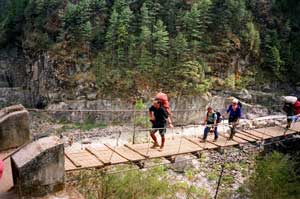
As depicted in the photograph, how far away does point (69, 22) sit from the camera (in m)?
32.2

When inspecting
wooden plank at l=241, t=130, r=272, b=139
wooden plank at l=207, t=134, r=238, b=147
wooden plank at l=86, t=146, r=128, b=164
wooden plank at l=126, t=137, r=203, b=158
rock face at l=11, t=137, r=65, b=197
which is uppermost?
rock face at l=11, t=137, r=65, b=197

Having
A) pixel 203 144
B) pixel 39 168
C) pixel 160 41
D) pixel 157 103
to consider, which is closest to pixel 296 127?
pixel 203 144

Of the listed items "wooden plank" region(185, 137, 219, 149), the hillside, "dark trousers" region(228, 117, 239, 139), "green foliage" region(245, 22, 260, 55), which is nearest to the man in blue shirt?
"dark trousers" region(228, 117, 239, 139)

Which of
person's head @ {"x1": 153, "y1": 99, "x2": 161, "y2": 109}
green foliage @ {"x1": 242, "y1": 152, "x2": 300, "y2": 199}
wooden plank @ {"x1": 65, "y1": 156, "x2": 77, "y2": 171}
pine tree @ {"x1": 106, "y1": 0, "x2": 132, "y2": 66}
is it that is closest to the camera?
wooden plank @ {"x1": 65, "y1": 156, "x2": 77, "y2": 171}

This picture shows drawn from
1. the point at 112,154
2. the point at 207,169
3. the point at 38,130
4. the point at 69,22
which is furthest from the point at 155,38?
the point at 112,154

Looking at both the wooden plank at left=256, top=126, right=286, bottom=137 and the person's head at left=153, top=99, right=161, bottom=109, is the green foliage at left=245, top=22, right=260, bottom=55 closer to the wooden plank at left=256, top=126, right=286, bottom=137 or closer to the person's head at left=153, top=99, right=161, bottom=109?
the wooden plank at left=256, top=126, right=286, bottom=137

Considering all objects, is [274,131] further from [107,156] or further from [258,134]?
[107,156]

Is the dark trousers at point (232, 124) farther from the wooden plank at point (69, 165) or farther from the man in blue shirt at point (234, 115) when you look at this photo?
the wooden plank at point (69, 165)

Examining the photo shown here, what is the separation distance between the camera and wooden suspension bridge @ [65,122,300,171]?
7504 mm

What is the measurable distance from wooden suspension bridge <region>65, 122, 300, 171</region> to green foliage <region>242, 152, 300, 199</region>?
3.36 m

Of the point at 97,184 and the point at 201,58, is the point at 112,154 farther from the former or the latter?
the point at 201,58

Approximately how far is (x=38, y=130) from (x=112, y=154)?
63.5 ft

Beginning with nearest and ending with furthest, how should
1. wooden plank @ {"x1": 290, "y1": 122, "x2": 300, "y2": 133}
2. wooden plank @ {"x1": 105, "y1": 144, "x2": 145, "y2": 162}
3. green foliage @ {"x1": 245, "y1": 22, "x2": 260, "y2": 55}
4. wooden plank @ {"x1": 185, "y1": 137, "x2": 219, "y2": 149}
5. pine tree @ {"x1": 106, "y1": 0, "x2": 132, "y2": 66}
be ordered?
wooden plank @ {"x1": 105, "y1": 144, "x2": 145, "y2": 162} < wooden plank @ {"x1": 185, "y1": 137, "x2": 219, "y2": 149} < wooden plank @ {"x1": 290, "y1": 122, "x2": 300, "y2": 133} < pine tree @ {"x1": 106, "y1": 0, "x2": 132, "y2": 66} < green foliage @ {"x1": 245, "y1": 22, "x2": 260, "y2": 55}

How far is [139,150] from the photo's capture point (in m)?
8.84
